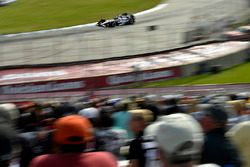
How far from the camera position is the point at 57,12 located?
43281 mm

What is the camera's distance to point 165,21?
37375 millimetres

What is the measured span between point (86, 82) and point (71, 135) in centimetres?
1789

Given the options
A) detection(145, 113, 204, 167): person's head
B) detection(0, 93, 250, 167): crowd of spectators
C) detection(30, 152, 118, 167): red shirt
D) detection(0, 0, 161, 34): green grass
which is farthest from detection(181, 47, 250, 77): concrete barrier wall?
detection(145, 113, 204, 167): person's head

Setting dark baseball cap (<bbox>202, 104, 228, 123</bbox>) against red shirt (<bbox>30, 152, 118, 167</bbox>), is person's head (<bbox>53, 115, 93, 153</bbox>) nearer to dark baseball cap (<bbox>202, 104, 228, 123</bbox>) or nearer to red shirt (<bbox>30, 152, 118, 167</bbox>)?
red shirt (<bbox>30, 152, 118, 167</bbox>)

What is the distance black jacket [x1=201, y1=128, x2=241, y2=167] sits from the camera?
4.59 metres

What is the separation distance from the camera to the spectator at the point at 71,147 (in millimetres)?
3852

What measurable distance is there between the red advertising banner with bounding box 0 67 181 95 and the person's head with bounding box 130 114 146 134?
51.0 ft

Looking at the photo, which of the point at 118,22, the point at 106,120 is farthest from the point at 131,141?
the point at 118,22

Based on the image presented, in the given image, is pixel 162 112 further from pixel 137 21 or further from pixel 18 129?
pixel 137 21

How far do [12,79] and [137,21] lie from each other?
17579mm

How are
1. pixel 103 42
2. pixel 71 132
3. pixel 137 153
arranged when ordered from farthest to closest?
pixel 103 42 < pixel 137 153 < pixel 71 132

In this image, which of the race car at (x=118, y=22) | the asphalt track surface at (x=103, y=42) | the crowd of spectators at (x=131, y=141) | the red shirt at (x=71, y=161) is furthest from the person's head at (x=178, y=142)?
the race car at (x=118, y=22)

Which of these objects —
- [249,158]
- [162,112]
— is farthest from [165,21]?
[249,158]

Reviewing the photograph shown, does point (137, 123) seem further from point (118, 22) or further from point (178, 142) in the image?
point (118, 22)
